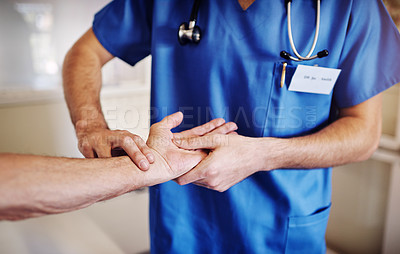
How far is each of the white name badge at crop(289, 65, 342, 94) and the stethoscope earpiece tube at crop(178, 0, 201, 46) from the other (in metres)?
0.22

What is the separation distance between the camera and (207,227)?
77cm

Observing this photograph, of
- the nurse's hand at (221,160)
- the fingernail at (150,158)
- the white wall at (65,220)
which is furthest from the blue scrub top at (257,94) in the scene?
the white wall at (65,220)

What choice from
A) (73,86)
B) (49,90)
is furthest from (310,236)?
(49,90)

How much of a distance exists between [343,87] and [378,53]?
98mm

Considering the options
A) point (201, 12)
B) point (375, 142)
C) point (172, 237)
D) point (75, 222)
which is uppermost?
point (201, 12)

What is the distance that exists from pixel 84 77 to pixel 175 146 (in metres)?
0.37

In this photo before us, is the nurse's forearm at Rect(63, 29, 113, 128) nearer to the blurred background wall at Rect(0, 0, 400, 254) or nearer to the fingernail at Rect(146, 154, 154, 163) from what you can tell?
the fingernail at Rect(146, 154, 154, 163)

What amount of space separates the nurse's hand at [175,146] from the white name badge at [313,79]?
0.17 meters

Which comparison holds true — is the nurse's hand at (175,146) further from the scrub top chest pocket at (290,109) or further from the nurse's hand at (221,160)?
the scrub top chest pocket at (290,109)

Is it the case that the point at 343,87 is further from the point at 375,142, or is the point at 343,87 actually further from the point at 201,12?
the point at 201,12

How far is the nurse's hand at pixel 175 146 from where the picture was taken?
0.58m

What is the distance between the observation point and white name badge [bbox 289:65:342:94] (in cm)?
65

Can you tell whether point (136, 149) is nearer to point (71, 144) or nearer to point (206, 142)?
point (206, 142)

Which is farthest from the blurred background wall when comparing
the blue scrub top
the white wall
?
the blue scrub top
